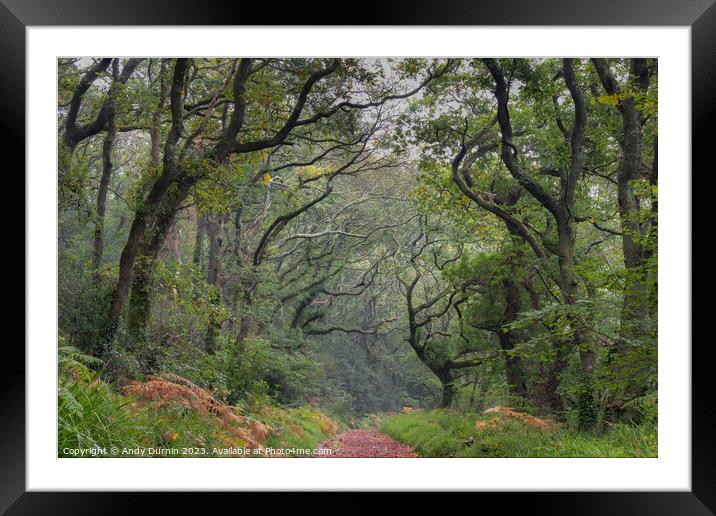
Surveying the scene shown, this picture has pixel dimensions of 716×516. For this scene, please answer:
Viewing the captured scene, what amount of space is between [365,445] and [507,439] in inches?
89.6

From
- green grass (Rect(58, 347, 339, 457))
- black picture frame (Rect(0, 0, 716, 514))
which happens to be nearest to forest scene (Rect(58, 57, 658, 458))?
green grass (Rect(58, 347, 339, 457))

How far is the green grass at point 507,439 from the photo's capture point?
459 cm

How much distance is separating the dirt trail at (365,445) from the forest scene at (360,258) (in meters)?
0.06

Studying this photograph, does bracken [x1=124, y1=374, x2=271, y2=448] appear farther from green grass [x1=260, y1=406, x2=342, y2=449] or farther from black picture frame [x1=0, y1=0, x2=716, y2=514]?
black picture frame [x1=0, y1=0, x2=716, y2=514]

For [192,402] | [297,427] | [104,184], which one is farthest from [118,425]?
[104,184]

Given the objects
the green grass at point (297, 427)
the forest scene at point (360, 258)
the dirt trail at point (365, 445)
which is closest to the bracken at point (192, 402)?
the forest scene at point (360, 258)

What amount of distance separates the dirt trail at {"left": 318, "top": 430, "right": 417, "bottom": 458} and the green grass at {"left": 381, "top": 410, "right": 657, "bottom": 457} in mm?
125

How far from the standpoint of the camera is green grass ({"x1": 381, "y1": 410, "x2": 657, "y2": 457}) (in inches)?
181

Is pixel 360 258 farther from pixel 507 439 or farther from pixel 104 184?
pixel 507 439
